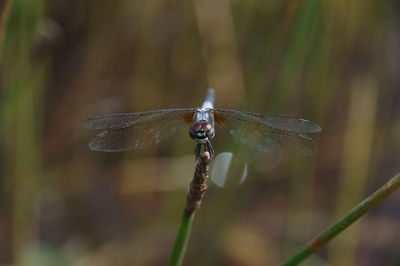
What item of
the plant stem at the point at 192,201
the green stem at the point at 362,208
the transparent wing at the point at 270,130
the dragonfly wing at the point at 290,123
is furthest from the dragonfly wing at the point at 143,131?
the green stem at the point at 362,208

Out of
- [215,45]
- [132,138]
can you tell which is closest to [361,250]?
[215,45]

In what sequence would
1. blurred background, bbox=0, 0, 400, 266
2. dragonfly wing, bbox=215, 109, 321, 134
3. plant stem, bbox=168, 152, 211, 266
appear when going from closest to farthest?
plant stem, bbox=168, 152, 211, 266 → dragonfly wing, bbox=215, 109, 321, 134 → blurred background, bbox=0, 0, 400, 266

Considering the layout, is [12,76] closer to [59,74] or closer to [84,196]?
[59,74]

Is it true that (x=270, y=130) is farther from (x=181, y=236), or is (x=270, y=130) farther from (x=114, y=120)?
(x=181, y=236)

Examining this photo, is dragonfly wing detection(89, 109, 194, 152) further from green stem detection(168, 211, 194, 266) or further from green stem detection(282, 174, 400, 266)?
green stem detection(282, 174, 400, 266)

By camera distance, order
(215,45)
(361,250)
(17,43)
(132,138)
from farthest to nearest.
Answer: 1. (361,250)
2. (215,45)
3. (17,43)
4. (132,138)

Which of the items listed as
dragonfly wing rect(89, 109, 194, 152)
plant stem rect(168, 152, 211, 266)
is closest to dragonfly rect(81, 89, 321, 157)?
dragonfly wing rect(89, 109, 194, 152)
